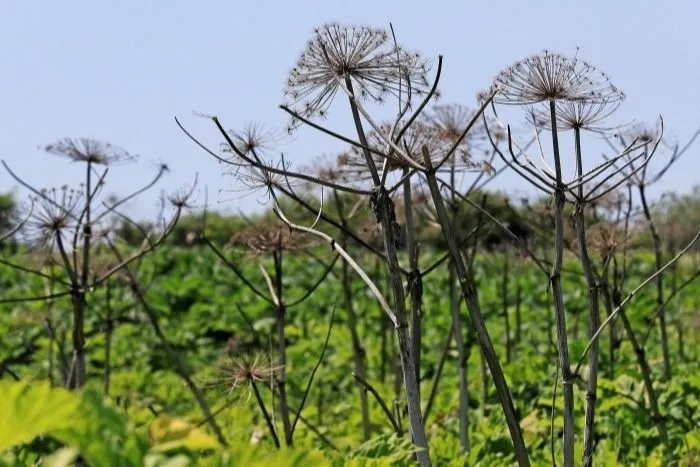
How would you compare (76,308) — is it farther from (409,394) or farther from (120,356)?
(120,356)

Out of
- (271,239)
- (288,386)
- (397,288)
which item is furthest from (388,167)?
(288,386)

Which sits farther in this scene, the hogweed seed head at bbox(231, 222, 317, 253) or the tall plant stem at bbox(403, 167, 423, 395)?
the hogweed seed head at bbox(231, 222, 317, 253)

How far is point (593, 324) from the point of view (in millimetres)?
2680

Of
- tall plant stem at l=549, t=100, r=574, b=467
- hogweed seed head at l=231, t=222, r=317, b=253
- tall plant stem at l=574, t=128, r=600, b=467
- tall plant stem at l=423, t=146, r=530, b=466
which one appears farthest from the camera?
hogweed seed head at l=231, t=222, r=317, b=253

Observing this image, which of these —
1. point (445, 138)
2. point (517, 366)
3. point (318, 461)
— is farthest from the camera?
point (517, 366)

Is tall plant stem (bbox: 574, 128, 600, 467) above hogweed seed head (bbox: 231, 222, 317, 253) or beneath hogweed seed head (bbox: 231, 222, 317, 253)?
beneath

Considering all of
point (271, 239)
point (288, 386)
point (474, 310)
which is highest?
point (271, 239)

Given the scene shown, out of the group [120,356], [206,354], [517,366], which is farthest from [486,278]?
[517,366]

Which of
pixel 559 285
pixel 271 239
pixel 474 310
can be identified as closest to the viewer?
pixel 474 310

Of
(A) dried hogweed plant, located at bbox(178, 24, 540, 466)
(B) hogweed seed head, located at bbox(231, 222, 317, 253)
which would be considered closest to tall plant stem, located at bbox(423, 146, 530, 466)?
(A) dried hogweed plant, located at bbox(178, 24, 540, 466)

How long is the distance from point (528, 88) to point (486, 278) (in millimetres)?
14326

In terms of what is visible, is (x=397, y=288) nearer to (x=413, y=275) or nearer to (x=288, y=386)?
(x=413, y=275)

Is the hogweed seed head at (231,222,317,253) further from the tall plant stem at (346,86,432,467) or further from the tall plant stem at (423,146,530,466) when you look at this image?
the tall plant stem at (423,146,530,466)

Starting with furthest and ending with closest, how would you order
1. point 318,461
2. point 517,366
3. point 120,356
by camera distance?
point 120,356
point 517,366
point 318,461
